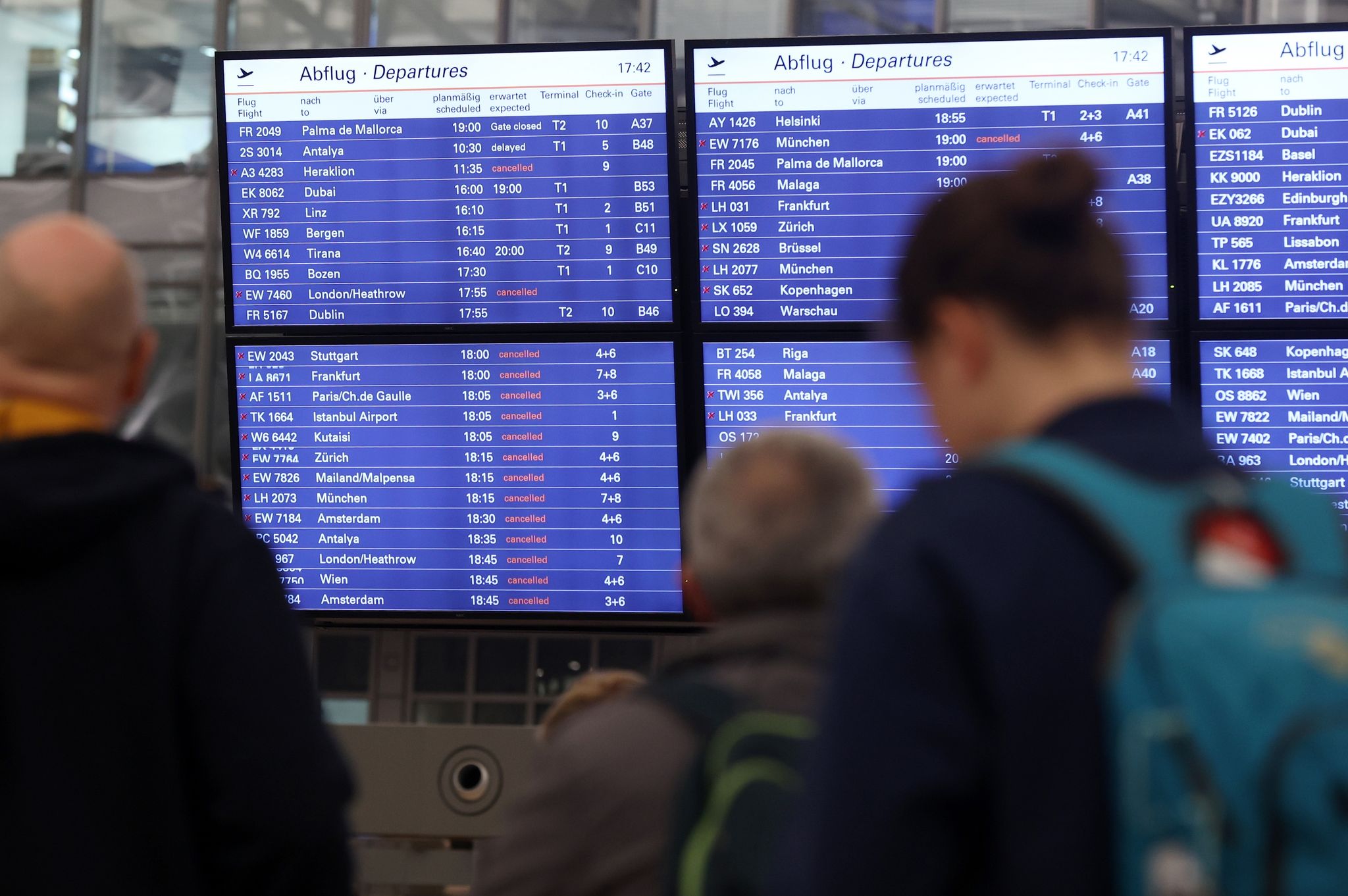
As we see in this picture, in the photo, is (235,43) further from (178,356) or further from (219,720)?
(219,720)

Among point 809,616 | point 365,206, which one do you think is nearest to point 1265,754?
point 809,616

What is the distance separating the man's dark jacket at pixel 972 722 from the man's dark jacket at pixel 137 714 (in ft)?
2.87

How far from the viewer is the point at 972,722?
129cm

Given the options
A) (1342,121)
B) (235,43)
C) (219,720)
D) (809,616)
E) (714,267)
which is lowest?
(219,720)

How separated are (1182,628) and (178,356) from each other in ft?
30.7

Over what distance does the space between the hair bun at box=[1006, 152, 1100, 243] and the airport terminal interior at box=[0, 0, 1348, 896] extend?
300 centimetres

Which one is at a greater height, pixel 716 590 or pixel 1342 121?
pixel 1342 121

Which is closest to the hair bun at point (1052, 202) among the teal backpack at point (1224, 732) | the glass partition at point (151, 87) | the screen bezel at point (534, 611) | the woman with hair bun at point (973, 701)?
the woman with hair bun at point (973, 701)

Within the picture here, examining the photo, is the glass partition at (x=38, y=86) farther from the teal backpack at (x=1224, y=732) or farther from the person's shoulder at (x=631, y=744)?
the teal backpack at (x=1224, y=732)

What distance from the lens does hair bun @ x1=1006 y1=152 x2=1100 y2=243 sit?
1.48 metres

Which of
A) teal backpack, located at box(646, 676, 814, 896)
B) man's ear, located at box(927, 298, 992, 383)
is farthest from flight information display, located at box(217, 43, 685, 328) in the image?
man's ear, located at box(927, 298, 992, 383)

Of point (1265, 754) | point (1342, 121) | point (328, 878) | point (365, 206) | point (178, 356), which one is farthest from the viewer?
point (178, 356)

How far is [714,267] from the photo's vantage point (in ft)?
15.1

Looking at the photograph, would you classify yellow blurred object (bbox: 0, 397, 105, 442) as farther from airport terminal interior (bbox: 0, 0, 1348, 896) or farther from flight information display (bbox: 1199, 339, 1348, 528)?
flight information display (bbox: 1199, 339, 1348, 528)
